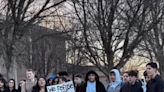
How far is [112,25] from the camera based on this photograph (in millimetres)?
17797

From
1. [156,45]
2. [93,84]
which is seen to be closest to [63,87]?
[93,84]

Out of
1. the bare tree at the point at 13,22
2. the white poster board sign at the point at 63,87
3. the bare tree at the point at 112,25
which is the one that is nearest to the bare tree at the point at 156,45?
the bare tree at the point at 112,25

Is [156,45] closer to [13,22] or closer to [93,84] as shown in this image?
[13,22]

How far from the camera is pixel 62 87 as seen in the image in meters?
11.5

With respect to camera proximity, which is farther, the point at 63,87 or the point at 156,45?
the point at 156,45

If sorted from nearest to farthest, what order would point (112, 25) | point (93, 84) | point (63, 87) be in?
point (93, 84) < point (63, 87) < point (112, 25)

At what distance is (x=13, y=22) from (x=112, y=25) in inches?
157

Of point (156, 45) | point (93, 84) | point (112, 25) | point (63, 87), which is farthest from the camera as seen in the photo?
point (156, 45)

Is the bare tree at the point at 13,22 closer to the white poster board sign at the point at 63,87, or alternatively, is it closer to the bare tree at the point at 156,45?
the white poster board sign at the point at 63,87

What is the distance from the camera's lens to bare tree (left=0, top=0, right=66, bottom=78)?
17.9 m

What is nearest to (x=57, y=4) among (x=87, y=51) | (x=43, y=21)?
(x=43, y=21)

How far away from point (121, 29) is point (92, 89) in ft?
23.5

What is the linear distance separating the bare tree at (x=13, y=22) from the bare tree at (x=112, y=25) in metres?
2.04

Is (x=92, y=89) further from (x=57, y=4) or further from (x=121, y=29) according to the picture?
(x=57, y=4)
